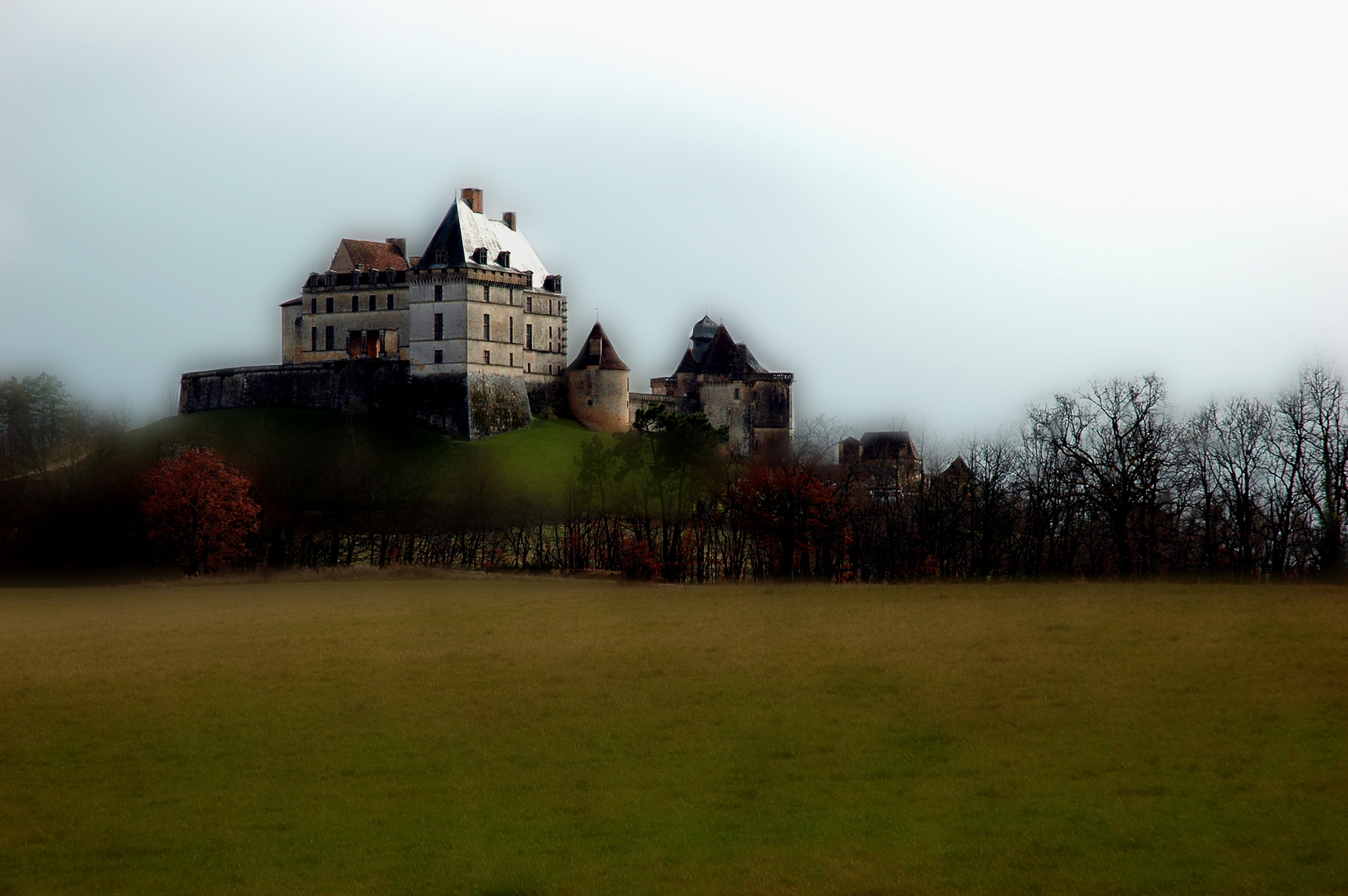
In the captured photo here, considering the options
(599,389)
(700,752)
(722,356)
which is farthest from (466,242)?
(700,752)

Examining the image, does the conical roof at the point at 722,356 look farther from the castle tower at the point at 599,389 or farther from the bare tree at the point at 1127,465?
the bare tree at the point at 1127,465

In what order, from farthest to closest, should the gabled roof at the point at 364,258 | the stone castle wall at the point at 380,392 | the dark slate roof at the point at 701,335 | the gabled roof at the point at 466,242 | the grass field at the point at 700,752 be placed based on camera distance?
1. the dark slate roof at the point at 701,335
2. the gabled roof at the point at 364,258
3. the gabled roof at the point at 466,242
4. the stone castle wall at the point at 380,392
5. the grass field at the point at 700,752

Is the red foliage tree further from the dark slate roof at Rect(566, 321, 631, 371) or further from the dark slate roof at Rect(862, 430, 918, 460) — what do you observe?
the dark slate roof at Rect(862, 430, 918, 460)

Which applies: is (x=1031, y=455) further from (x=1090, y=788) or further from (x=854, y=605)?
(x=1090, y=788)

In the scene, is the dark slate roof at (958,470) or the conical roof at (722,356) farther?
the conical roof at (722,356)

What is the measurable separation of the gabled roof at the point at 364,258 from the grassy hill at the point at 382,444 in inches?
454

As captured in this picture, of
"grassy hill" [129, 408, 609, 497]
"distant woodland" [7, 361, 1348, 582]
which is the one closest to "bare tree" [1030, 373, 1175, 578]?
"distant woodland" [7, 361, 1348, 582]

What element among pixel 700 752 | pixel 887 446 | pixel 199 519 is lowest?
pixel 700 752

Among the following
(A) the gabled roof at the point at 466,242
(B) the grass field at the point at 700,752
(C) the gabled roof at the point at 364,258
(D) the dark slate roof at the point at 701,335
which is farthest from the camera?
(D) the dark slate roof at the point at 701,335

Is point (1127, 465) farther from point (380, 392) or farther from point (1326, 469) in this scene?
point (380, 392)

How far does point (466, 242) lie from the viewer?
2970 inches

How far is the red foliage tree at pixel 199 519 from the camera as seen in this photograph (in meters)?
50.1

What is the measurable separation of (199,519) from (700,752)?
36.2 m

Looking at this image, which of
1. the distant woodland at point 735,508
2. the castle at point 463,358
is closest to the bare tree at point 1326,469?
the distant woodland at point 735,508
